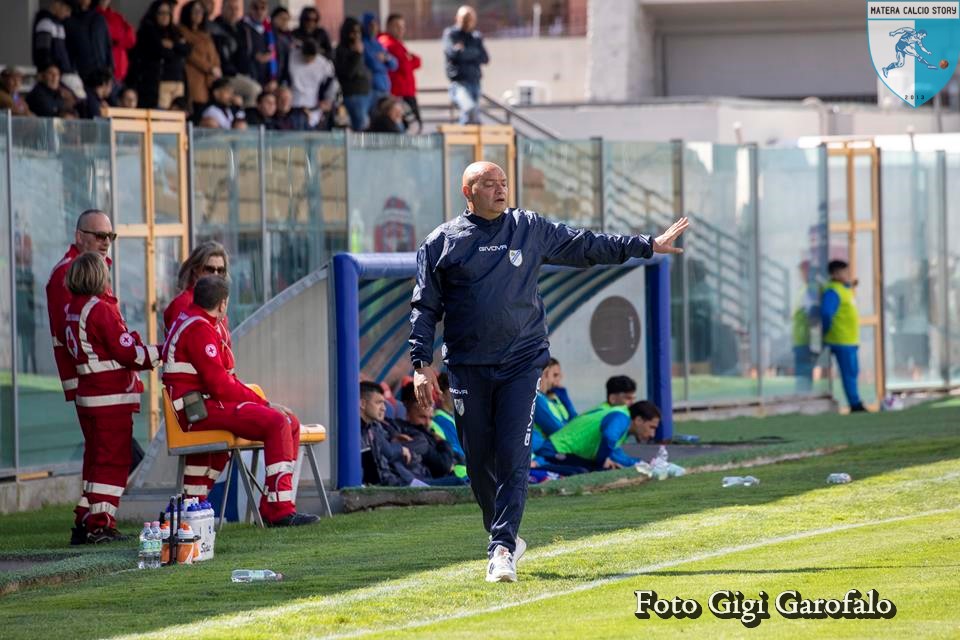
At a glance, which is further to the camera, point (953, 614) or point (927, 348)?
point (927, 348)

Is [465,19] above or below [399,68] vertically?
above

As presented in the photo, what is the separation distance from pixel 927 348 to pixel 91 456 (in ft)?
51.1

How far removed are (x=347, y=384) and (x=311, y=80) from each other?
27.3ft

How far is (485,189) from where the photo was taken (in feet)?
29.5

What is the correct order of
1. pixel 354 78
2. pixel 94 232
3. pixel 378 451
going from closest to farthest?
pixel 94 232 < pixel 378 451 < pixel 354 78

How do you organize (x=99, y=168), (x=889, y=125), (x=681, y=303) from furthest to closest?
(x=889, y=125) < (x=681, y=303) < (x=99, y=168)

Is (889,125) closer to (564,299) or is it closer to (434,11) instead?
(434,11)

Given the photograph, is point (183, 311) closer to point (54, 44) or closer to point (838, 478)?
point (838, 478)

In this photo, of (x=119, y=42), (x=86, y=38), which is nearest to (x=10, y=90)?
(x=86, y=38)

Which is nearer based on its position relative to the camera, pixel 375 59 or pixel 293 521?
pixel 293 521

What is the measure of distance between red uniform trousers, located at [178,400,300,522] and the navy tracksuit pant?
280 cm

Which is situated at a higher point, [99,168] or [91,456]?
[99,168]

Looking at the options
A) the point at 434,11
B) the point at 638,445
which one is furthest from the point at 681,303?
the point at 434,11

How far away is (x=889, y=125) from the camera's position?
38.6 metres
